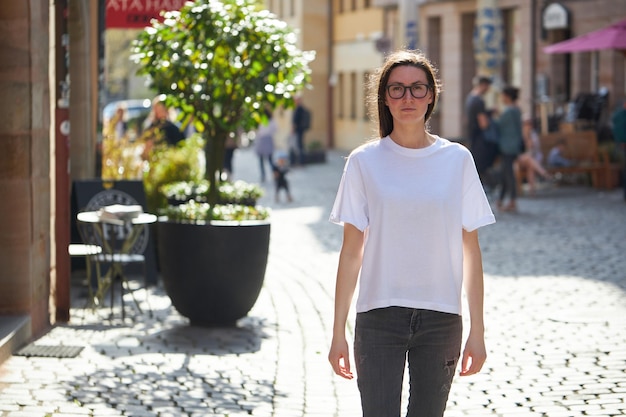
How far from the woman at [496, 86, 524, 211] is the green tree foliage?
29.0 ft

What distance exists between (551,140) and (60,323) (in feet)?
50.6

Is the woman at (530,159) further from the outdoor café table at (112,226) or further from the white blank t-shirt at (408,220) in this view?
the white blank t-shirt at (408,220)

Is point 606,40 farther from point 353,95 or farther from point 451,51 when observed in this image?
point 353,95

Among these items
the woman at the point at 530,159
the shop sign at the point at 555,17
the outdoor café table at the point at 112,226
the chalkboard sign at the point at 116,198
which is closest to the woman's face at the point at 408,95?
the outdoor café table at the point at 112,226

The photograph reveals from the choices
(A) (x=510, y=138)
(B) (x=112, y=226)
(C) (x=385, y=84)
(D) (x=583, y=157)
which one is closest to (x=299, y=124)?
(D) (x=583, y=157)

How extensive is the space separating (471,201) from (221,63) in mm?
6251

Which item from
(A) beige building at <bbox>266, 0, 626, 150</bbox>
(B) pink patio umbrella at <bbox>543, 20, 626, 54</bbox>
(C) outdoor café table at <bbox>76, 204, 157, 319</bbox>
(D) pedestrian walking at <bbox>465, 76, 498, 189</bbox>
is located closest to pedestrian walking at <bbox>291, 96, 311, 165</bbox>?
(A) beige building at <bbox>266, 0, 626, 150</bbox>

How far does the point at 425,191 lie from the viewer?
176 inches

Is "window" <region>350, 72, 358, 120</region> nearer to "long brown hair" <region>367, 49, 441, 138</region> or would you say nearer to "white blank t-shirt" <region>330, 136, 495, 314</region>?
"long brown hair" <region>367, 49, 441, 138</region>

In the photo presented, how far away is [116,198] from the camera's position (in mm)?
12047

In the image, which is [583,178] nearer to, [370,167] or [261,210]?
[261,210]

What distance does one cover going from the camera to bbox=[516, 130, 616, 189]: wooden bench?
75.7 feet

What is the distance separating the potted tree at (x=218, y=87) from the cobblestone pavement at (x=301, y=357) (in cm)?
32

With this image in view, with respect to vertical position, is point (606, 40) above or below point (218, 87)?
above
